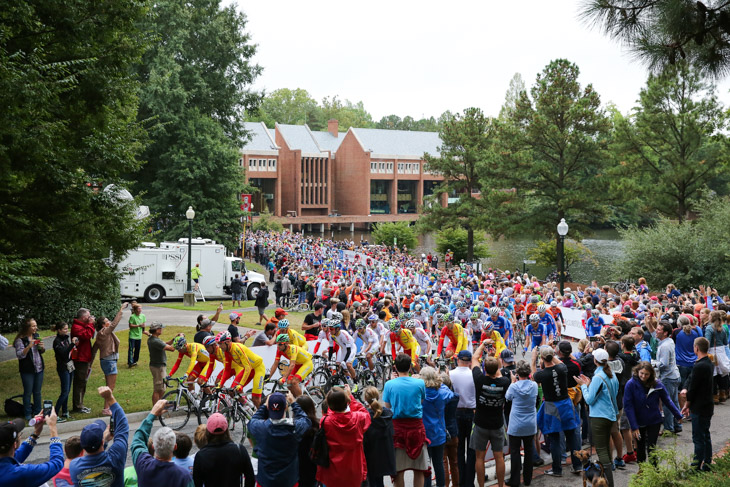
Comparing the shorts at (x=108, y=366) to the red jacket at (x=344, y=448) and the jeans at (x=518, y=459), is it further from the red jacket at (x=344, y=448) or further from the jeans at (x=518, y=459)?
the jeans at (x=518, y=459)

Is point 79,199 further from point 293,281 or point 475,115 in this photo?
point 475,115

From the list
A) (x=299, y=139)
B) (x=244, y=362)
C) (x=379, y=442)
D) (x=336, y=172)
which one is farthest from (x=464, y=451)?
(x=336, y=172)

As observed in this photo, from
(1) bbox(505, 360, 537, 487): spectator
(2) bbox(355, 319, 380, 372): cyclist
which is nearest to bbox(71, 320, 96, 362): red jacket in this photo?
(2) bbox(355, 319, 380, 372): cyclist

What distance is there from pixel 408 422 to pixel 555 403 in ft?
7.65

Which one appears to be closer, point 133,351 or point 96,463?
point 96,463

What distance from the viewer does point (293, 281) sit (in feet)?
95.6

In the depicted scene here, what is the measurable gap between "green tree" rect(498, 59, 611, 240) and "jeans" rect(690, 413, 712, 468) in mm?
31699

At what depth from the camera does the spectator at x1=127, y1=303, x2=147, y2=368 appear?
575 inches

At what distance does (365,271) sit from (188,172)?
39.3 ft

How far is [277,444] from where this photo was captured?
6363 millimetres

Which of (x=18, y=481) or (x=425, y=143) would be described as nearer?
(x=18, y=481)

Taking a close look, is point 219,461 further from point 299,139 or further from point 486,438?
point 299,139

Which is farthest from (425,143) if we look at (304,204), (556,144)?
(556,144)

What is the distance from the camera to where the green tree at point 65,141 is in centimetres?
1052
